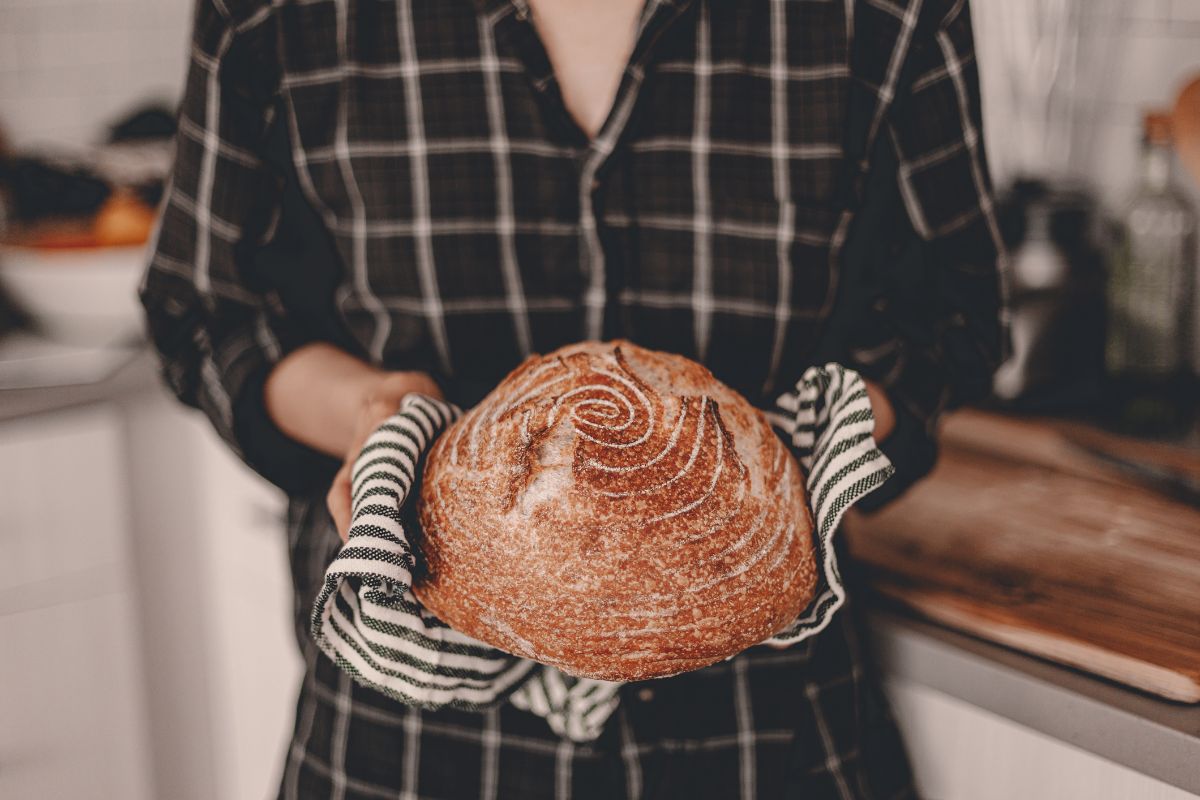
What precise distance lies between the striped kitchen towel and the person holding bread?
10 cm

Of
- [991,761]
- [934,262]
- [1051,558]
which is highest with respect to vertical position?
[934,262]

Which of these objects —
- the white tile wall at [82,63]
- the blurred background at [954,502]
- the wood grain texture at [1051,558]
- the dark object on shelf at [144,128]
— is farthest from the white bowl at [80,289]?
A: the wood grain texture at [1051,558]

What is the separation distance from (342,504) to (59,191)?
4.25 ft

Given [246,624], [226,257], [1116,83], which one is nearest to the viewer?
[226,257]

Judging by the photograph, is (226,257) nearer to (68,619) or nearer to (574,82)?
(574,82)

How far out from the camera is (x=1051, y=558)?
863 millimetres

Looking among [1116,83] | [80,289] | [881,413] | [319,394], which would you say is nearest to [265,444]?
[319,394]

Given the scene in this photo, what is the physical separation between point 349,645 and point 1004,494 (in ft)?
2.15

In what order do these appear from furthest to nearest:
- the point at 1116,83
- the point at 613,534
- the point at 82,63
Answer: the point at 82,63, the point at 1116,83, the point at 613,534

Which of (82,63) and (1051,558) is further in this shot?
(82,63)

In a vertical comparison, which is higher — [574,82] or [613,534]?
[574,82]

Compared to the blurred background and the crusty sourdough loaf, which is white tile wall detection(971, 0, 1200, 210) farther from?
the crusty sourdough loaf

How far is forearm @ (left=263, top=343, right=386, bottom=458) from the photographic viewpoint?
725mm

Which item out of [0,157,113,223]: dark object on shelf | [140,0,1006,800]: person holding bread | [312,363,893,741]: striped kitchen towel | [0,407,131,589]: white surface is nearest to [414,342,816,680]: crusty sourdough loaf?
[312,363,893,741]: striped kitchen towel
